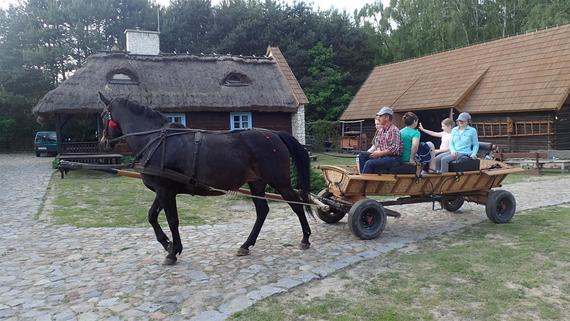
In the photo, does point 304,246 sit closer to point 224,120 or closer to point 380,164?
point 380,164

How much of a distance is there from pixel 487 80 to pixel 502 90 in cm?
165

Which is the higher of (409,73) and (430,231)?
(409,73)

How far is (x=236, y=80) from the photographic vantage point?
21328mm

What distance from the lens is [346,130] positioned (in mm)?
28984

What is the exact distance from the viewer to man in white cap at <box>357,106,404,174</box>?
6.43m

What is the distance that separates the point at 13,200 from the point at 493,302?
11.0 metres

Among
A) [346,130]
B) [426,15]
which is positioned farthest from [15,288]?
[426,15]

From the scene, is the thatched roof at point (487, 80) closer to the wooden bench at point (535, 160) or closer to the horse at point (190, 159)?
the wooden bench at point (535, 160)

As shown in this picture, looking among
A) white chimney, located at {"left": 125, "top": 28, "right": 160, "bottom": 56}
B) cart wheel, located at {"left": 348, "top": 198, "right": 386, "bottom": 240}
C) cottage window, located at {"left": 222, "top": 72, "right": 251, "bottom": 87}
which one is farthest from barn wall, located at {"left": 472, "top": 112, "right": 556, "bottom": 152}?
white chimney, located at {"left": 125, "top": 28, "right": 160, "bottom": 56}

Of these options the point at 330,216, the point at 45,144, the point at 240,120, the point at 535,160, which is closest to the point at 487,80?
the point at 535,160

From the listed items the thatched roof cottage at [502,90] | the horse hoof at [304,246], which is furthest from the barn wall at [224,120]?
the horse hoof at [304,246]

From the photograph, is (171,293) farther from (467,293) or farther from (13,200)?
(13,200)

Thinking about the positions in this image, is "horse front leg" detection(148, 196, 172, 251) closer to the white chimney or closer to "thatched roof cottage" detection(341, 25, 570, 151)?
"thatched roof cottage" detection(341, 25, 570, 151)

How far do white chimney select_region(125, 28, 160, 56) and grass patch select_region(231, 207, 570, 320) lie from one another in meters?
20.6
